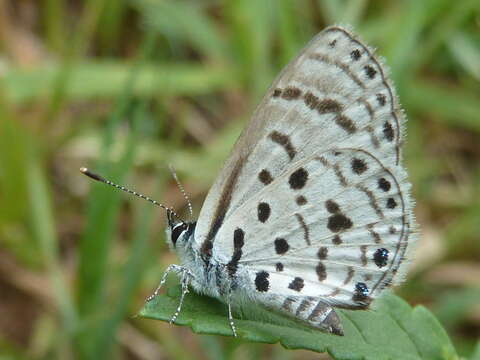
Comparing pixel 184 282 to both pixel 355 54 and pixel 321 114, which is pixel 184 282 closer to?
pixel 321 114

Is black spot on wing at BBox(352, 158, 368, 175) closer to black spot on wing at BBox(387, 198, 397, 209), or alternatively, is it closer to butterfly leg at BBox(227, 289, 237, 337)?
black spot on wing at BBox(387, 198, 397, 209)

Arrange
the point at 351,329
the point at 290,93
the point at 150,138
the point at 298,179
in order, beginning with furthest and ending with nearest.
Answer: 1. the point at 150,138
2. the point at 298,179
3. the point at 290,93
4. the point at 351,329

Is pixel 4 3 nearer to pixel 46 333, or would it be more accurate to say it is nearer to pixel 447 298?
pixel 46 333

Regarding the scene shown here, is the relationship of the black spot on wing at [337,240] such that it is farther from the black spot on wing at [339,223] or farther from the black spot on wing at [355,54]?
the black spot on wing at [355,54]

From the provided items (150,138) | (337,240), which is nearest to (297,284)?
(337,240)

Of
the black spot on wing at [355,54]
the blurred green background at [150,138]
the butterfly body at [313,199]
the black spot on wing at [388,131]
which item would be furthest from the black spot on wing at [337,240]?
the blurred green background at [150,138]

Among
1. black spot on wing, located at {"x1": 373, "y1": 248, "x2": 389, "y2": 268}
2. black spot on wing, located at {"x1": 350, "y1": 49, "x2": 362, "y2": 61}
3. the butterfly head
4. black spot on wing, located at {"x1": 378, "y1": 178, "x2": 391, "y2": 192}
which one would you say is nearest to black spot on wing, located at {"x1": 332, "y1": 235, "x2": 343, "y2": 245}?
black spot on wing, located at {"x1": 373, "y1": 248, "x2": 389, "y2": 268}
